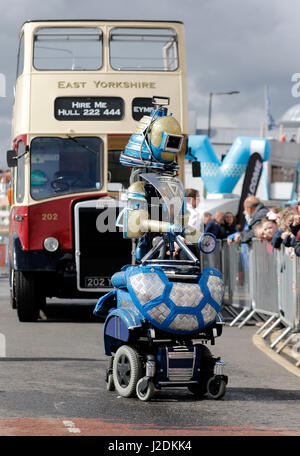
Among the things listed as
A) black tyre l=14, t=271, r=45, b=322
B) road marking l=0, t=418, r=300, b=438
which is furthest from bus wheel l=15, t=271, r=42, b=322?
road marking l=0, t=418, r=300, b=438

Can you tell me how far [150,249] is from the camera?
816cm

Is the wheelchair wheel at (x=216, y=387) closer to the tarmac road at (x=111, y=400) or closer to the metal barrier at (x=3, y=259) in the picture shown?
the tarmac road at (x=111, y=400)

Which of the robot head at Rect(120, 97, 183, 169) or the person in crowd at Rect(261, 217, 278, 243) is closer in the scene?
the robot head at Rect(120, 97, 183, 169)

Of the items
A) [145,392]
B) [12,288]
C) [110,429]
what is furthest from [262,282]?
[110,429]

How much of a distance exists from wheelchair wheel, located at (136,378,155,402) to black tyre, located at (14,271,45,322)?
6.85 metres

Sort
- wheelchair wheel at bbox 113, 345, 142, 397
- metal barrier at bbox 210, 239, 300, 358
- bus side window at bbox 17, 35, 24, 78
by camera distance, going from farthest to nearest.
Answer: bus side window at bbox 17, 35, 24, 78 < metal barrier at bbox 210, 239, 300, 358 < wheelchair wheel at bbox 113, 345, 142, 397

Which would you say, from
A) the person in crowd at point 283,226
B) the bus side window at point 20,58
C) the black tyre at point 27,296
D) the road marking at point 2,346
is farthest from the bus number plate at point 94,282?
the bus side window at point 20,58

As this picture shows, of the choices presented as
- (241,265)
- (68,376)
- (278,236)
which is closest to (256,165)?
(241,265)

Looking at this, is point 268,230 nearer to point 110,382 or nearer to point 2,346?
point 2,346

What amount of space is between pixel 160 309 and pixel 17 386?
→ 155 centimetres

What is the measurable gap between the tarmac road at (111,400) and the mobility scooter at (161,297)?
20 cm

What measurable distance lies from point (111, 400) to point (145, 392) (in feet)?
0.94

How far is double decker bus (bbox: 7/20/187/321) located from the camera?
1435cm

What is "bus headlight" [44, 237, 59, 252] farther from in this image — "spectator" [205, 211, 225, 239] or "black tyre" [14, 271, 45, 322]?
"spectator" [205, 211, 225, 239]
